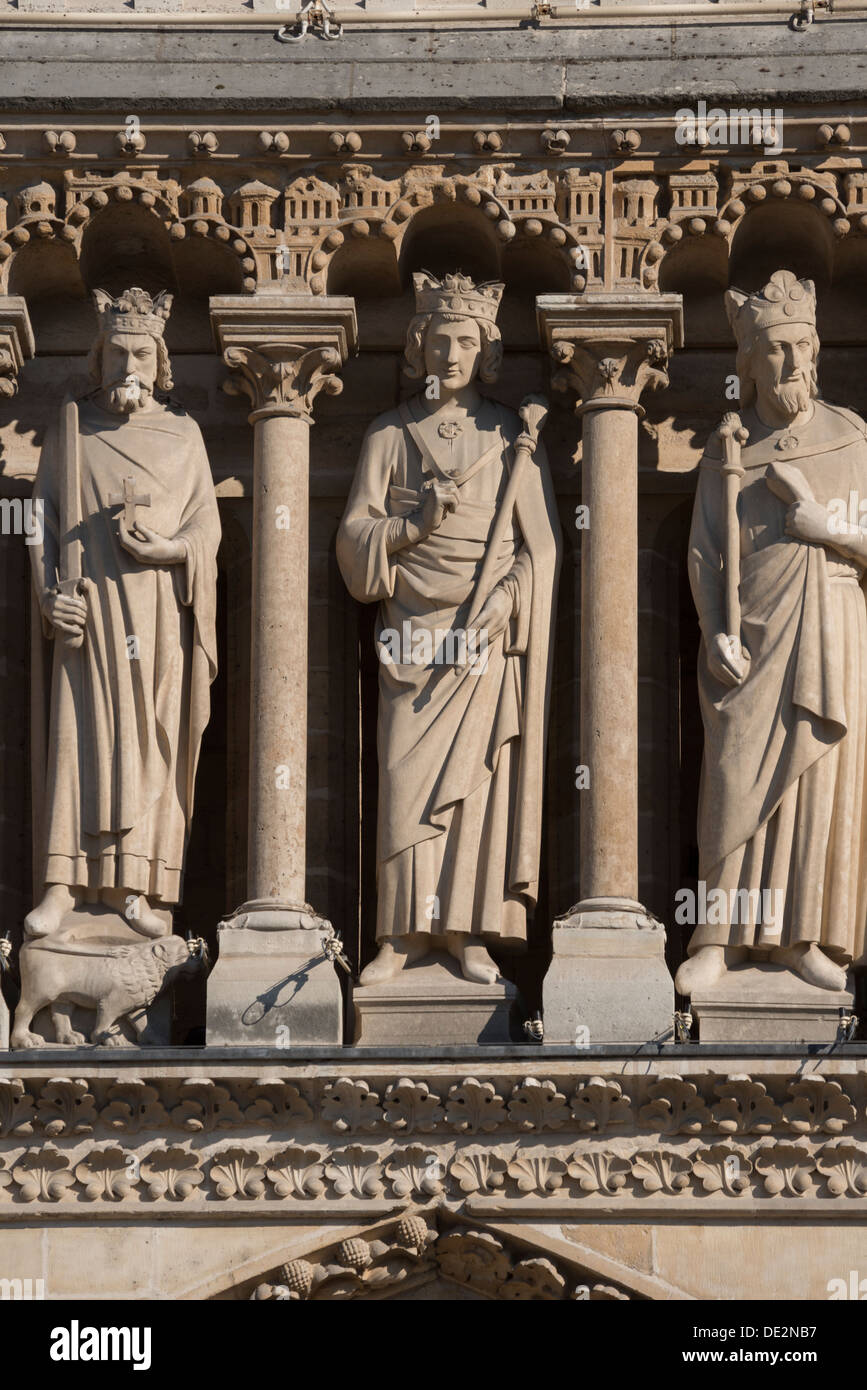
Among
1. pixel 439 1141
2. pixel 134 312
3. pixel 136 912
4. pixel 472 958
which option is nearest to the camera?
pixel 439 1141

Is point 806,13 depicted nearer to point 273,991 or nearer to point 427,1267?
point 273,991

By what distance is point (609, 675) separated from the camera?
1923 centimetres

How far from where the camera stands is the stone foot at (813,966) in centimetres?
1884

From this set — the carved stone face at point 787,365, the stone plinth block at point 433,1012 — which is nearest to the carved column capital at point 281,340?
the carved stone face at point 787,365

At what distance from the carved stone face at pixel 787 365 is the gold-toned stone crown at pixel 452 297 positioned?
45.0 inches

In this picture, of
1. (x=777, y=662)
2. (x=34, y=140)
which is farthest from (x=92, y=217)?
(x=777, y=662)

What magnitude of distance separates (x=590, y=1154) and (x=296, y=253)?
13.0ft

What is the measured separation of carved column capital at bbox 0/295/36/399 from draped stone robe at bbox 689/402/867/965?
291 cm

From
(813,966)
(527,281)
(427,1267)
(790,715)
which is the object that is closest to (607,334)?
(527,281)

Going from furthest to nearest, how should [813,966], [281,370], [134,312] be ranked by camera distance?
1. [134,312]
2. [281,370]
3. [813,966]

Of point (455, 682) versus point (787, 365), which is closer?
point (455, 682)

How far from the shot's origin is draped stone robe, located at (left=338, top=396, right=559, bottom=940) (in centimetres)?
1908

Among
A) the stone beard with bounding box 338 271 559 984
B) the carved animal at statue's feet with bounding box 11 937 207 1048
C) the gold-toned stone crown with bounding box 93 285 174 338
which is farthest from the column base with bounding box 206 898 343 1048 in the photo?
the gold-toned stone crown with bounding box 93 285 174 338

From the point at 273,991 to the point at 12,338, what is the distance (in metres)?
3.03
